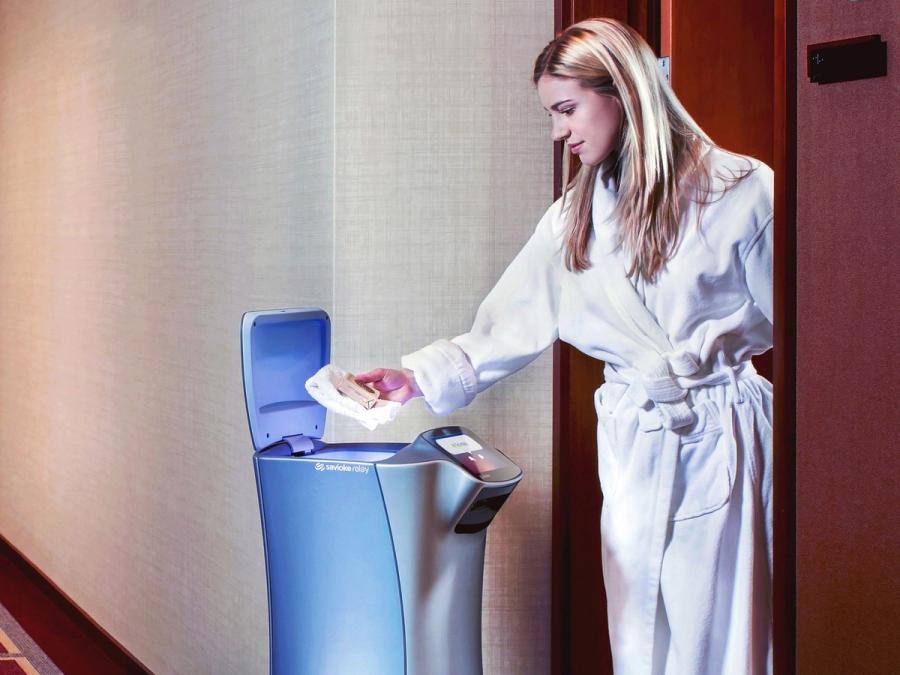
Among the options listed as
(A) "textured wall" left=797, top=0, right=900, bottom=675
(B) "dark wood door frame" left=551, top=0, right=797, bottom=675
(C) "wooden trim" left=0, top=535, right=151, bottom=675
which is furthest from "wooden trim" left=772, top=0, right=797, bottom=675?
(C) "wooden trim" left=0, top=535, right=151, bottom=675

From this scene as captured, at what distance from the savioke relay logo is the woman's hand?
20 cm

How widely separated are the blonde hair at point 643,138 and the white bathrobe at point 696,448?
0.03 meters

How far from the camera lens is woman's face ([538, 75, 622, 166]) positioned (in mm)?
1743

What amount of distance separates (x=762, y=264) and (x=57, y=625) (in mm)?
2891

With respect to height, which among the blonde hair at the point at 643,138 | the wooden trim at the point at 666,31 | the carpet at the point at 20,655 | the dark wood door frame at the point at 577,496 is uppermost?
the wooden trim at the point at 666,31

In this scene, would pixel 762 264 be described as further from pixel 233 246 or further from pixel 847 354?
pixel 233 246

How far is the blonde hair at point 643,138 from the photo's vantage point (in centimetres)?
170

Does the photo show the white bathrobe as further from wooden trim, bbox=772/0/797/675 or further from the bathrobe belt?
wooden trim, bbox=772/0/797/675

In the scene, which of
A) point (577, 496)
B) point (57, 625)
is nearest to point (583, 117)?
point (577, 496)

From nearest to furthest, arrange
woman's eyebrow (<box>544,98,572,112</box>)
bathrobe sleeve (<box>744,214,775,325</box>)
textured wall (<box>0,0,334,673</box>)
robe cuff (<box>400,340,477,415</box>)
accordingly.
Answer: bathrobe sleeve (<box>744,214,775,325</box>) → woman's eyebrow (<box>544,98,572,112</box>) → robe cuff (<box>400,340,477,415</box>) → textured wall (<box>0,0,334,673</box>)

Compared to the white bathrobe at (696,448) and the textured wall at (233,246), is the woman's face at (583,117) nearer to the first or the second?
the white bathrobe at (696,448)

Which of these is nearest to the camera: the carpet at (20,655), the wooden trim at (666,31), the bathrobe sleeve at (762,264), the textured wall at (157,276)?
the bathrobe sleeve at (762,264)

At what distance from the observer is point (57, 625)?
363 cm

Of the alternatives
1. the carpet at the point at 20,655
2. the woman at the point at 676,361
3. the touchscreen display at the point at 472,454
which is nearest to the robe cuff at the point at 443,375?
the touchscreen display at the point at 472,454
